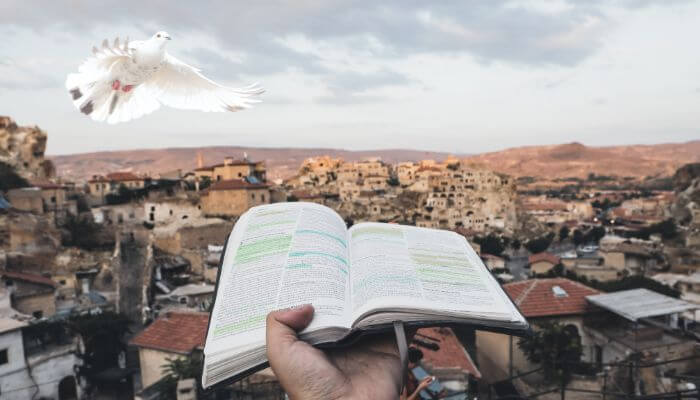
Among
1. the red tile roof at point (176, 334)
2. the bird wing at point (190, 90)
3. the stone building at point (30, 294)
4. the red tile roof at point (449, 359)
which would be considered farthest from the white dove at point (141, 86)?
the stone building at point (30, 294)

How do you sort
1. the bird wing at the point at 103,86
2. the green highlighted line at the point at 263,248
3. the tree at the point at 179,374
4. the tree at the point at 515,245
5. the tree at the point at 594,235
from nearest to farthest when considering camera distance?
the green highlighted line at the point at 263,248 → the bird wing at the point at 103,86 → the tree at the point at 179,374 → the tree at the point at 594,235 → the tree at the point at 515,245

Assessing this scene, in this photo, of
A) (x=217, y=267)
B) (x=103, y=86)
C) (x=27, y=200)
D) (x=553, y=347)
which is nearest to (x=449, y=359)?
(x=553, y=347)

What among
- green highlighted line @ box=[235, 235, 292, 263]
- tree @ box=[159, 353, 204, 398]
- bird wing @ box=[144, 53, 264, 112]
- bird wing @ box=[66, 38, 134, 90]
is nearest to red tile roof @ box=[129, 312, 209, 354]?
tree @ box=[159, 353, 204, 398]

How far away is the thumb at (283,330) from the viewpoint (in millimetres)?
1120

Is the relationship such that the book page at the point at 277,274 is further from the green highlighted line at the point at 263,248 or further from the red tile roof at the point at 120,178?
the red tile roof at the point at 120,178

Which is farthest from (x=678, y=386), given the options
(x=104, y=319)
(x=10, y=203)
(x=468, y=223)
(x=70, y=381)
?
(x=468, y=223)

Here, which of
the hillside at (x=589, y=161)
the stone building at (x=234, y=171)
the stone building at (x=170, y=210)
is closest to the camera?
the stone building at (x=170, y=210)

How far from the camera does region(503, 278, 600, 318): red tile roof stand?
849cm

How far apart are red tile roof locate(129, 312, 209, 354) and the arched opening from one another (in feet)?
6.95

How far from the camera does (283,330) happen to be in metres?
1.17

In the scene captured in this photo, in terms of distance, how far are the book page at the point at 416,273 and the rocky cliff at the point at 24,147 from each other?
30728 mm

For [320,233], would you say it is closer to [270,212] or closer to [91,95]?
[270,212]

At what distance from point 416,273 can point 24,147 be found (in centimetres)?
3442

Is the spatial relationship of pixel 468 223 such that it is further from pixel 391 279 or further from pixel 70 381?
pixel 391 279
